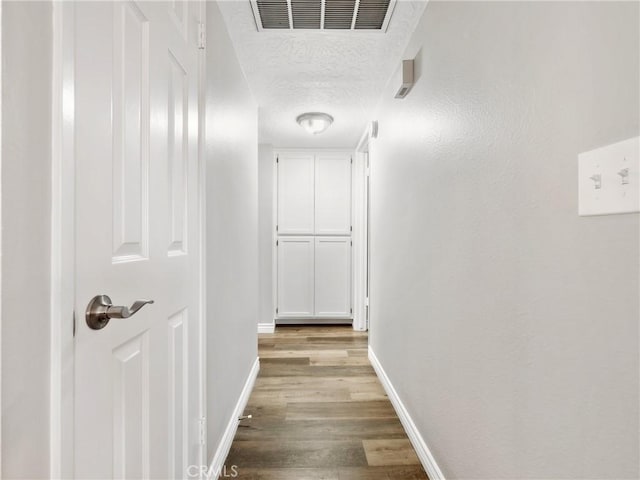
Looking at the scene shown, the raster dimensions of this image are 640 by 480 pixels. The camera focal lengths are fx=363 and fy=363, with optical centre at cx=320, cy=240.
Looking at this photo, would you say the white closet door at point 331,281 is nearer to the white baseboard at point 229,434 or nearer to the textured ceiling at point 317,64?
the textured ceiling at point 317,64

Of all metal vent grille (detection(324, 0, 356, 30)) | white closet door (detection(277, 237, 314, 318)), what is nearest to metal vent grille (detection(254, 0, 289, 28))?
metal vent grille (detection(324, 0, 356, 30))

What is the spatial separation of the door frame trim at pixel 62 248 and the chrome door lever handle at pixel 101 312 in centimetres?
5

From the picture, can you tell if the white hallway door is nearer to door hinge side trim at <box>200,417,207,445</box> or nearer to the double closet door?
door hinge side trim at <box>200,417,207,445</box>

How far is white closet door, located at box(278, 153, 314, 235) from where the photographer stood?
4.40 metres

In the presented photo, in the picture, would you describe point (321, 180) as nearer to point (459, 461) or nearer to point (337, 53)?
point (337, 53)

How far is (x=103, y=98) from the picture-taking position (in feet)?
2.50

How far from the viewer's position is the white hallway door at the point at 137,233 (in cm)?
71

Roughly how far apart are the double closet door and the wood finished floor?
115 centimetres

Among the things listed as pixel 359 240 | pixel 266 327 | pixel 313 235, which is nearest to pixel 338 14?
pixel 359 240

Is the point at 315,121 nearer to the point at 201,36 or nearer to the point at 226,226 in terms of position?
the point at 226,226

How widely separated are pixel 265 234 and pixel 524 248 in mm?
3462

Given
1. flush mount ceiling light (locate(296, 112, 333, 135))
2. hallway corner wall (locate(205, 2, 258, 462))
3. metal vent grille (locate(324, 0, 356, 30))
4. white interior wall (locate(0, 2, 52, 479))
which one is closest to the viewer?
white interior wall (locate(0, 2, 52, 479))

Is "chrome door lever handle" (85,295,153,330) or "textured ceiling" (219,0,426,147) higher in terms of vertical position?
"textured ceiling" (219,0,426,147)

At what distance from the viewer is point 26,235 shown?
57 centimetres
